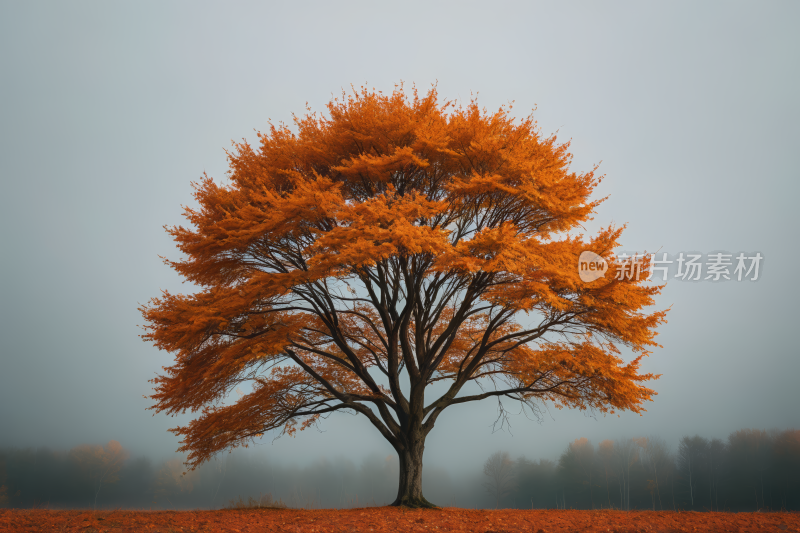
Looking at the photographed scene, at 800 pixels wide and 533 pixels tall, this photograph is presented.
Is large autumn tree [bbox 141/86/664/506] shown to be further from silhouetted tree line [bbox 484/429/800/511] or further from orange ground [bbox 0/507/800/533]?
silhouetted tree line [bbox 484/429/800/511]

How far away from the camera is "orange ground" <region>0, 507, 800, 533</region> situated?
699 centimetres

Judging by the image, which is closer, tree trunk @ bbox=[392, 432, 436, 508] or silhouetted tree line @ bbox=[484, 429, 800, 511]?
tree trunk @ bbox=[392, 432, 436, 508]

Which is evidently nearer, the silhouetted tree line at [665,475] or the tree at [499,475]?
the silhouetted tree line at [665,475]

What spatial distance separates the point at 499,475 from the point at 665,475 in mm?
11992

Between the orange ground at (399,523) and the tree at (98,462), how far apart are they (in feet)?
106

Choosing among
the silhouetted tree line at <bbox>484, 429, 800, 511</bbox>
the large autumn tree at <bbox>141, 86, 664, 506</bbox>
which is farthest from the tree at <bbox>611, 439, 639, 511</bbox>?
the large autumn tree at <bbox>141, 86, 664, 506</bbox>

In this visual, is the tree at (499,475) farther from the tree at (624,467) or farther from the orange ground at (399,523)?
the orange ground at (399,523)

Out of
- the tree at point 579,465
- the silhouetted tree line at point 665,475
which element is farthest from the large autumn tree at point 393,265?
the tree at point 579,465

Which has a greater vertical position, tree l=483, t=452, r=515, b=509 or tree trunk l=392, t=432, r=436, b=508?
tree trunk l=392, t=432, r=436, b=508

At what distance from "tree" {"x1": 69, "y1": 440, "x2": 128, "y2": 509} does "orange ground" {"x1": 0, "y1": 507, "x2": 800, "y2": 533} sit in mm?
32169

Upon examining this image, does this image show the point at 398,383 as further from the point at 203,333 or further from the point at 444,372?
the point at 203,333

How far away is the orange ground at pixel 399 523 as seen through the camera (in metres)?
6.99

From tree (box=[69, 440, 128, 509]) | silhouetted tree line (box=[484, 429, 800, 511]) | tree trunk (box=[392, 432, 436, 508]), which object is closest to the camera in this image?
tree trunk (box=[392, 432, 436, 508])

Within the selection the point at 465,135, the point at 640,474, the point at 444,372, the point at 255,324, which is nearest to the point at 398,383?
the point at 444,372
